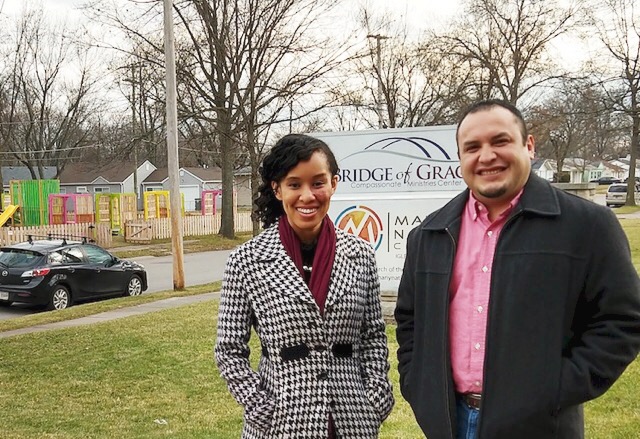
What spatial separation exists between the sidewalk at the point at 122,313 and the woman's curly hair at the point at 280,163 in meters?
8.48

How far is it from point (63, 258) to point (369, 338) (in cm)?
1246

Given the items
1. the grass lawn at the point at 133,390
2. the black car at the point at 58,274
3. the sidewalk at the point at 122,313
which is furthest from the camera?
the black car at the point at 58,274

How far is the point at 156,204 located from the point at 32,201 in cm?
652

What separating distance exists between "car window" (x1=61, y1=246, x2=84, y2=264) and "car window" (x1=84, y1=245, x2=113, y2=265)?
183mm

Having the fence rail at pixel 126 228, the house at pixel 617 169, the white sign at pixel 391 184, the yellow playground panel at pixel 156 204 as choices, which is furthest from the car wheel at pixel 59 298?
the house at pixel 617 169

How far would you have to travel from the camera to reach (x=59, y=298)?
13422 millimetres

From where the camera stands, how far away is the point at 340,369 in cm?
244

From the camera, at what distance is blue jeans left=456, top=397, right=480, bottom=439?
7.43 ft

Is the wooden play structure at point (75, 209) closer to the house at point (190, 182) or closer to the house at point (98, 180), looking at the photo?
the house at point (98, 180)

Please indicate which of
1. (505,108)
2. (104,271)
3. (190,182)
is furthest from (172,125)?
(190,182)

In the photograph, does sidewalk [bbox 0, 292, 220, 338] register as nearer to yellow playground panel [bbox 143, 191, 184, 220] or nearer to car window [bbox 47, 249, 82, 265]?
car window [bbox 47, 249, 82, 265]

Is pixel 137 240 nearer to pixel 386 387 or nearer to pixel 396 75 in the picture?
pixel 396 75

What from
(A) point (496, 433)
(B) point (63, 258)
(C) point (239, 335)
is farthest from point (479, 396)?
(B) point (63, 258)

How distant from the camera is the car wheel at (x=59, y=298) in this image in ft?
43.4
